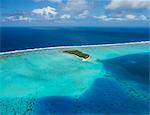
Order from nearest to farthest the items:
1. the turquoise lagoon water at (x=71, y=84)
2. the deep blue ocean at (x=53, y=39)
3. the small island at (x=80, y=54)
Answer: the turquoise lagoon water at (x=71, y=84) → the small island at (x=80, y=54) → the deep blue ocean at (x=53, y=39)

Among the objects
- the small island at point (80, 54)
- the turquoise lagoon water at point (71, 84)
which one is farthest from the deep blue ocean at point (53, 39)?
the turquoise lagoon water at point (71, 84)

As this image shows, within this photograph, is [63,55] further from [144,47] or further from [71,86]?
[144,47]

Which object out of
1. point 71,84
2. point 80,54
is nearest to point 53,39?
point 80,54

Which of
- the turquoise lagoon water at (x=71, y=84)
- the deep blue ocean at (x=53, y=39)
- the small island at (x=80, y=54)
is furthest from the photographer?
the deep blue ocean at (x=53, y=39)

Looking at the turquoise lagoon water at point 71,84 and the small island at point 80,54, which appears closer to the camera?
the turquoise lagoon water at point 71,84

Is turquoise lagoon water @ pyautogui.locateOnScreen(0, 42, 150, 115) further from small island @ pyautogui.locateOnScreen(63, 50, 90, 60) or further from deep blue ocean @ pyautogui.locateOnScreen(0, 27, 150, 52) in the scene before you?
deep blue ocean @ pyautogui.locateOnScreen(0, 27, 150, 52)

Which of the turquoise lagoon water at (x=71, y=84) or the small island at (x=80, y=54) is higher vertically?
the small island at (x=80, y=54)

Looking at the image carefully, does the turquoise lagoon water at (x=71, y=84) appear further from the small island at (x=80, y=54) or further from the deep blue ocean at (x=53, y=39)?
the deep blue ocean at (x=53, y=39)

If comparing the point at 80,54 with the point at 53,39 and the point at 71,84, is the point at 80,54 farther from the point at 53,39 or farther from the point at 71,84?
the point at 53,39

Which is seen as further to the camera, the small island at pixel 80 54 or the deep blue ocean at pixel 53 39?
the deep blue ocean at pixel 53 39

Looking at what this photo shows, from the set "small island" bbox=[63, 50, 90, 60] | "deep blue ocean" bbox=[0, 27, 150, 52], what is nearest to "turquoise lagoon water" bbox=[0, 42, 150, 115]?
"small island" bbox=[63, 50, 90, 60]
